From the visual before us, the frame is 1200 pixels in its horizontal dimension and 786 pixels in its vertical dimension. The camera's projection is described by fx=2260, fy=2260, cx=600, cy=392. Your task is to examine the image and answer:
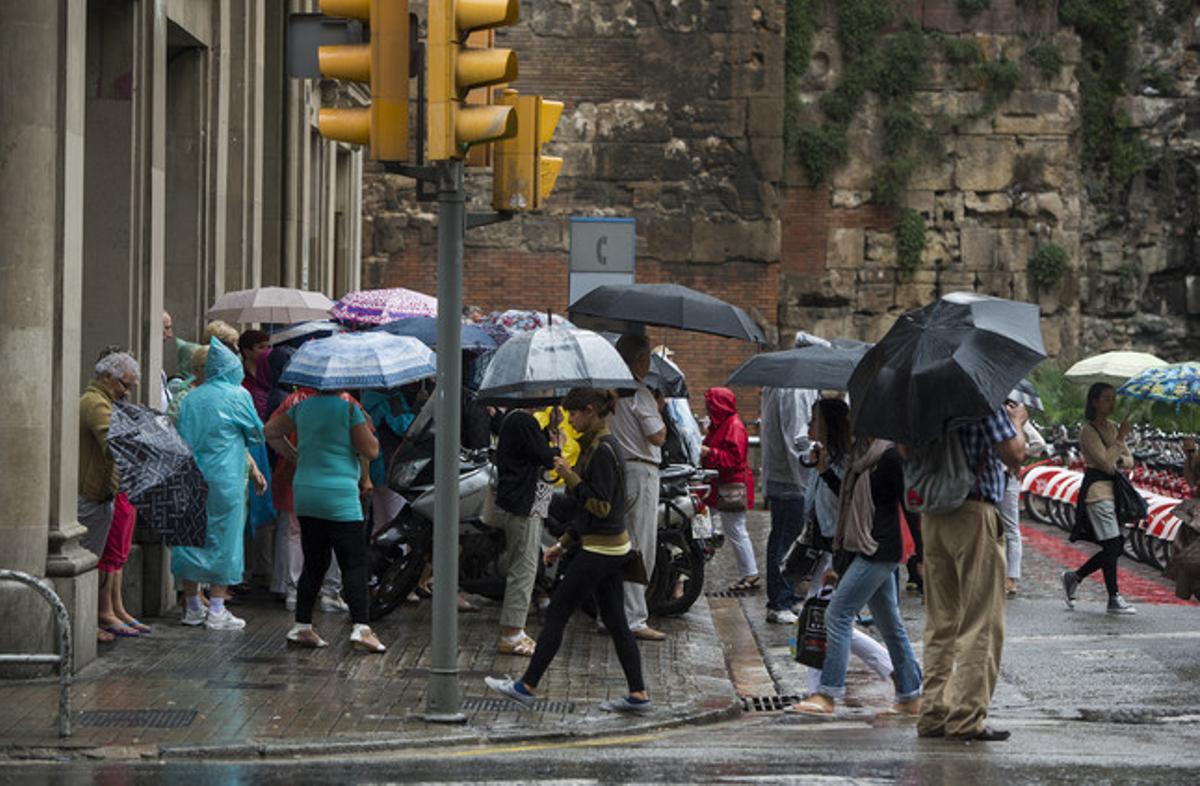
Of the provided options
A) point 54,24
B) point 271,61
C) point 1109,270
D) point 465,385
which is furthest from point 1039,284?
point 54,24

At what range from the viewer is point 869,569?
35.7 ft

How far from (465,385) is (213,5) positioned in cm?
347

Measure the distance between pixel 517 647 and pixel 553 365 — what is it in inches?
65.1

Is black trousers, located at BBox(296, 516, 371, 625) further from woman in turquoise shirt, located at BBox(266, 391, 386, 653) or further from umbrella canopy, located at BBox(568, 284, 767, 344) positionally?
umbrella canopy, located at BBox(568, 284, 767, 344)

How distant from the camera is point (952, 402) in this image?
32.5ft

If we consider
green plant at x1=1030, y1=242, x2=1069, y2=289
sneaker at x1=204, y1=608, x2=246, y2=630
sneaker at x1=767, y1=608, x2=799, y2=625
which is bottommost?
sneaker at x1=767, y1=608, x2=799, y2=625

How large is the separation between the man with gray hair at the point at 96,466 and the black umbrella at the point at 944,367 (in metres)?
4.38

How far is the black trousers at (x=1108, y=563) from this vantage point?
16.0 metres

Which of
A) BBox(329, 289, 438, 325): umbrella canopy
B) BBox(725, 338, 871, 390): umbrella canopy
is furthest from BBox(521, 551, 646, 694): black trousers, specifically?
BBox(329, 289, 438, 325): umbrella canopy

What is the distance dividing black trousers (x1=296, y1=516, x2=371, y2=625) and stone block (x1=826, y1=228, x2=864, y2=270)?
20.3 metres

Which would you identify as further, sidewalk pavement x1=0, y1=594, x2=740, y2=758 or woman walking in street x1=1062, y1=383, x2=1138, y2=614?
woman walking in street x1=1062, y1=383, x2=1138, y2=614

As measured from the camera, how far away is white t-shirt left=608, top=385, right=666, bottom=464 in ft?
45.6

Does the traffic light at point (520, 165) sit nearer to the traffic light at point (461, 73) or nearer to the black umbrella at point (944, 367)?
the traffic light at point (461, 73)

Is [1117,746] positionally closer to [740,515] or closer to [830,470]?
[830,470]
